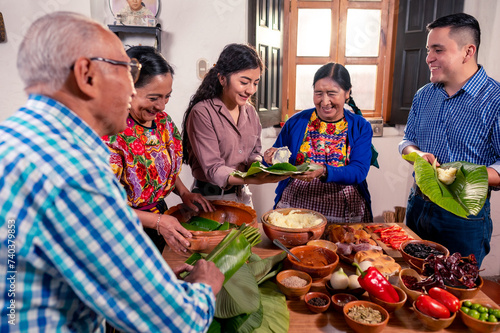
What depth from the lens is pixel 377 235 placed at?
1.90 meters

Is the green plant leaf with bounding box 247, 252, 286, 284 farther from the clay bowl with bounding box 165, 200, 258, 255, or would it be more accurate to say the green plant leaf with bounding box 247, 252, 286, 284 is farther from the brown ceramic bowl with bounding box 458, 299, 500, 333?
the brown ceramic bowl with bounding box 458, 299, 500, 333

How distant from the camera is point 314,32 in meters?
4.08

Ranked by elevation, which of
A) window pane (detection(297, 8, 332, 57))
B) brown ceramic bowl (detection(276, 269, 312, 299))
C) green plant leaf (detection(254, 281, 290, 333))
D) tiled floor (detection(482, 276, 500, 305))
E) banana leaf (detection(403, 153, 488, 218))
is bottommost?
tiled floor (detection(482, 276, 500, 305))

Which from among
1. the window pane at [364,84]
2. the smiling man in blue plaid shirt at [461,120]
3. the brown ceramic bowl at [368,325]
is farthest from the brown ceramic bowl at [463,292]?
the window pane at [364,84]

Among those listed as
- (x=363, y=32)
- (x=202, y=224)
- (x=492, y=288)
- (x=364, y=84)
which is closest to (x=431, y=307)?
(x=202, y=224)

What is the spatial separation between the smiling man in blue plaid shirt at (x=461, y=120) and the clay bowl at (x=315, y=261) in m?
0.93

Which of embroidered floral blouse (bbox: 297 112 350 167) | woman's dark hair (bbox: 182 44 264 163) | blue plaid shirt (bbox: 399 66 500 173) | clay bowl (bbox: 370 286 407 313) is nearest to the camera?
clay bowl (bbox: 370 286 407 313)

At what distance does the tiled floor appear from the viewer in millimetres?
3426

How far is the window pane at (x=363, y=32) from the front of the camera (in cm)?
406

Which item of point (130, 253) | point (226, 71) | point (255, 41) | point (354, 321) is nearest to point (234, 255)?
point (354, 321)

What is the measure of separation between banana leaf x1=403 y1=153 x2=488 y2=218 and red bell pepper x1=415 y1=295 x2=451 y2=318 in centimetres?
57

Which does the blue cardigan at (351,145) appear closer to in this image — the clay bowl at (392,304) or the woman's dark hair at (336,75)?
the woman's dark hair at (336,75)

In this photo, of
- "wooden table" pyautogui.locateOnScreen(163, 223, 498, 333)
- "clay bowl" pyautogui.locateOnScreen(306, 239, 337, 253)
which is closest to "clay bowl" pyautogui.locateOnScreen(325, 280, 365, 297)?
"wooden table" pyautogui.locateOnScreen(163, 223, 498, 333)

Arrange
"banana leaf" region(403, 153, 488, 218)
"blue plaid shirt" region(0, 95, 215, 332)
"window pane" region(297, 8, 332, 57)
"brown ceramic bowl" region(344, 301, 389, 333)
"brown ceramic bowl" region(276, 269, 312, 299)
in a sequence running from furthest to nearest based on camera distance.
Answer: "window pane" region(297, 8, 332, 57) → "banana leaf" region(403, 153, 488, 218) → "brown ceramic bowl" region(276, 269, 312, 299) → "brown ceramic bowl" region(344, 301, 389, 333) → "blue plaid shirt" region(0, 95, 215, 332)
